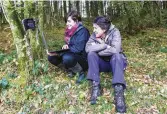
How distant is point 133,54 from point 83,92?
8.87ft

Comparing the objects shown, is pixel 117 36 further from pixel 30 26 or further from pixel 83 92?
pixel 30 26

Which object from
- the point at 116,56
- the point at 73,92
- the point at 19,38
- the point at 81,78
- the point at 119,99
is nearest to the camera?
the point at 119,99

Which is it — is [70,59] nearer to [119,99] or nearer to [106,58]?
[106,58]

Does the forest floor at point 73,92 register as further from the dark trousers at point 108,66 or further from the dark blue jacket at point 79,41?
the dark blue jacket at point 79,41

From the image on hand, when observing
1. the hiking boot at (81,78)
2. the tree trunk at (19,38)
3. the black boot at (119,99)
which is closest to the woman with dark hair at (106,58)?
the black boot at (119,99)

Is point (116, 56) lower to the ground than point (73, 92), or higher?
higher

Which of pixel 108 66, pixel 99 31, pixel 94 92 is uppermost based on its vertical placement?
pixel 99 31

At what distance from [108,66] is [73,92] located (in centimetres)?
79

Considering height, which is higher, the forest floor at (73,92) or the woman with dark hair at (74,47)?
the woman with dark hair at (74,47)

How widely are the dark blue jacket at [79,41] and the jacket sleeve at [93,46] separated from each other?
240 millimetres

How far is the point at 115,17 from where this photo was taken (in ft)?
39.4

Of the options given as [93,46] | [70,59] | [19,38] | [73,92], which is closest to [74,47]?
[70,59]

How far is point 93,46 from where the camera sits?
538cm

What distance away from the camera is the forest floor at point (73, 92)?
5.29m
